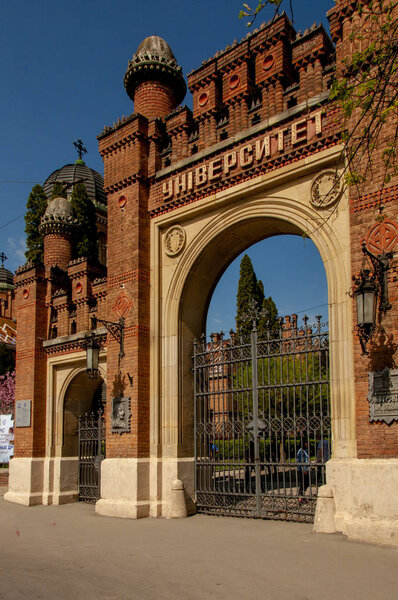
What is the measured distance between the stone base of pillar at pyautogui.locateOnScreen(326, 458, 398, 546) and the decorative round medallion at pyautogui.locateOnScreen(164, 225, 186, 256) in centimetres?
562

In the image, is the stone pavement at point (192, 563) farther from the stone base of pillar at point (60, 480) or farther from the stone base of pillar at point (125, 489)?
the stone base of pillar at point (60, 480)

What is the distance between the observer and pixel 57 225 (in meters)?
15.7

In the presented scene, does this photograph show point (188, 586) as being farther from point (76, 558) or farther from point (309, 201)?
→ point (309, 201)

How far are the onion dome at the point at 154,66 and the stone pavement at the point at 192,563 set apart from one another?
9.82 metres

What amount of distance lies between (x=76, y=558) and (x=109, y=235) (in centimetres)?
709

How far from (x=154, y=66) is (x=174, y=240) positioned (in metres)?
4.40

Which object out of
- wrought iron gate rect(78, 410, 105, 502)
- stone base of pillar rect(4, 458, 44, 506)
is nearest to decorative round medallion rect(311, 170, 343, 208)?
wrought iron gate rect(78, 410, 105, 502)

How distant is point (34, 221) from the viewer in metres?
25.0

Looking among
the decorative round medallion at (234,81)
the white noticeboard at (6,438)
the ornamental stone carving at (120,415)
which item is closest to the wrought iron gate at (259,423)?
the ornamental stone carving at (120,415)

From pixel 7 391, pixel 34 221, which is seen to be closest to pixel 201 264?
pixel 34 221

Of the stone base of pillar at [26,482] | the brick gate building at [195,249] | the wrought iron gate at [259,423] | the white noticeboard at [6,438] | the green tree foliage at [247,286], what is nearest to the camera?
the brick gate building at [195,249]

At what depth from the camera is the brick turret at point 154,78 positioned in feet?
43.0

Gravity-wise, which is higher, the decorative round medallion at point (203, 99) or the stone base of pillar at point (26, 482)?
the decorative round medallion at point (203, 99)

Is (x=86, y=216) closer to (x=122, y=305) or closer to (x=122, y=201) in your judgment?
(x=122, y=201)
